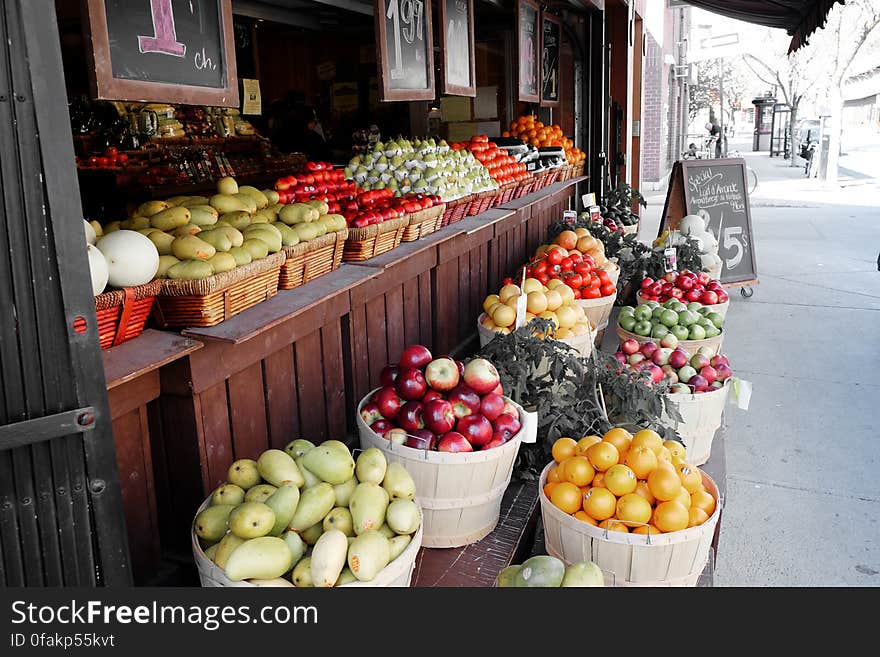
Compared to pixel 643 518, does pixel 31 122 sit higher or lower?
higher

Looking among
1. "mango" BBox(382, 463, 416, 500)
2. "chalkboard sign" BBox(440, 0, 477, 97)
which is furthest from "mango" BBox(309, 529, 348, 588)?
"chalkboard sign" BBox(440, 0, 477, 97)

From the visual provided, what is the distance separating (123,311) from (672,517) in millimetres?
1765

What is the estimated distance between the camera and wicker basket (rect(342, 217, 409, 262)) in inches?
126

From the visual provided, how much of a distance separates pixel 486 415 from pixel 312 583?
104cm

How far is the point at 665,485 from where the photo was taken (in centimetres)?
241

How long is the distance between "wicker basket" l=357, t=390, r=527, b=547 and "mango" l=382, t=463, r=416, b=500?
245 mm

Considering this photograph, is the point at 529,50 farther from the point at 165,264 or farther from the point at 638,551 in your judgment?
the point at 638,551

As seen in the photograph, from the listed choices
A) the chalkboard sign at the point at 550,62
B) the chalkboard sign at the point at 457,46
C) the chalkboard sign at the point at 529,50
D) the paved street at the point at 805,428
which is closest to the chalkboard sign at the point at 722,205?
the paved street at the point at 805,428

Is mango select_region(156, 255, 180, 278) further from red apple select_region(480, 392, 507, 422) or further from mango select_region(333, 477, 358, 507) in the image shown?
red apple select_region(480, 392, 507, 422)

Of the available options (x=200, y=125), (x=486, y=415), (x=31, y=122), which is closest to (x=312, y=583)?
(x=486, y=415)

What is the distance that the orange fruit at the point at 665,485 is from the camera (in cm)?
241

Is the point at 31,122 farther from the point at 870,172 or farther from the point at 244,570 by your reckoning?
the point at 870,172

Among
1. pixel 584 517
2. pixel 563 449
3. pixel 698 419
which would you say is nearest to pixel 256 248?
Result: pixel 563 449

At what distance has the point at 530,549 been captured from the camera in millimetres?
3045
